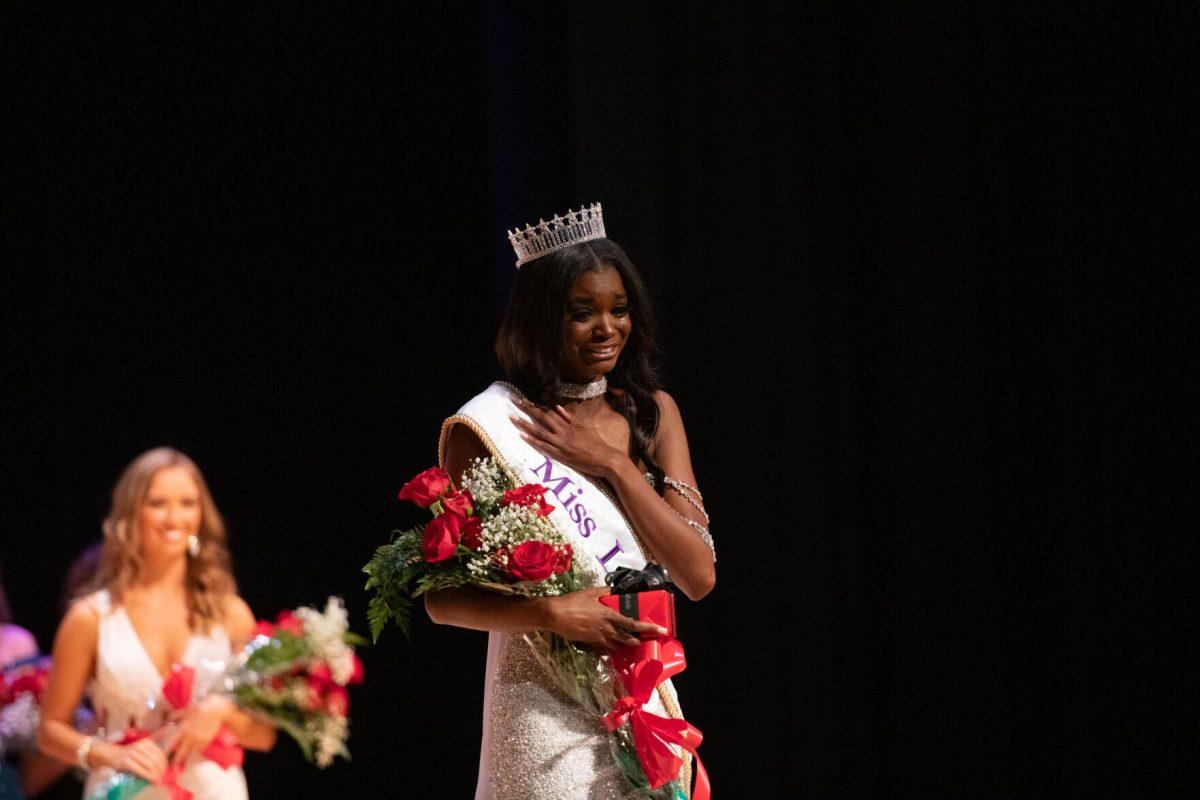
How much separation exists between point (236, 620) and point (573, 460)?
0.74 m

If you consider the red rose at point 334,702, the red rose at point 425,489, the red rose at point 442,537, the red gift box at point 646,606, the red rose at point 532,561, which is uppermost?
the red rose at point 425,489

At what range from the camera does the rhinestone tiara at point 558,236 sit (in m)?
2.49

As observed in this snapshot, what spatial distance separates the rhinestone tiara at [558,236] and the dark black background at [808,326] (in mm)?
763

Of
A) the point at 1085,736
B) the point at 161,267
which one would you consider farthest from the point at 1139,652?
the point at 161,267

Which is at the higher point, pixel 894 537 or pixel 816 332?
pixel 816 332

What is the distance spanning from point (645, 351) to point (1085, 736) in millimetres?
1768

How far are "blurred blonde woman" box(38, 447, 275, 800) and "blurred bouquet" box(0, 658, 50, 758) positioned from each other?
6 centimetres

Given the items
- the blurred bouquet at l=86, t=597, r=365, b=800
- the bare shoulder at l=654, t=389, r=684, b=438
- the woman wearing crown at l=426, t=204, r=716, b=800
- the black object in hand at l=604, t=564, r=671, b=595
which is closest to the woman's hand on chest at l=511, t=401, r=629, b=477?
the woman wearing crown at l=426, t=204, r=716, b=800

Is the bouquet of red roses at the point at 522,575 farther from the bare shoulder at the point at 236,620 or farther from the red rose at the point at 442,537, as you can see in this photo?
the bare shoulder at the point at 236,620

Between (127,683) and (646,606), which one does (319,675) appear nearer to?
(127,683)

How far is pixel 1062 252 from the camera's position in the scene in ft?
11.9

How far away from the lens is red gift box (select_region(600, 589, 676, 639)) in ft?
7.06

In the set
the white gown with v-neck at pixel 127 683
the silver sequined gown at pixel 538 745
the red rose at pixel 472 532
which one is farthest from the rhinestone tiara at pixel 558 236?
the white gown with v-neck at pixel 127 683

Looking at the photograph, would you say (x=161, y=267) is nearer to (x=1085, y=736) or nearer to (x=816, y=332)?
(x=816, y=332)
